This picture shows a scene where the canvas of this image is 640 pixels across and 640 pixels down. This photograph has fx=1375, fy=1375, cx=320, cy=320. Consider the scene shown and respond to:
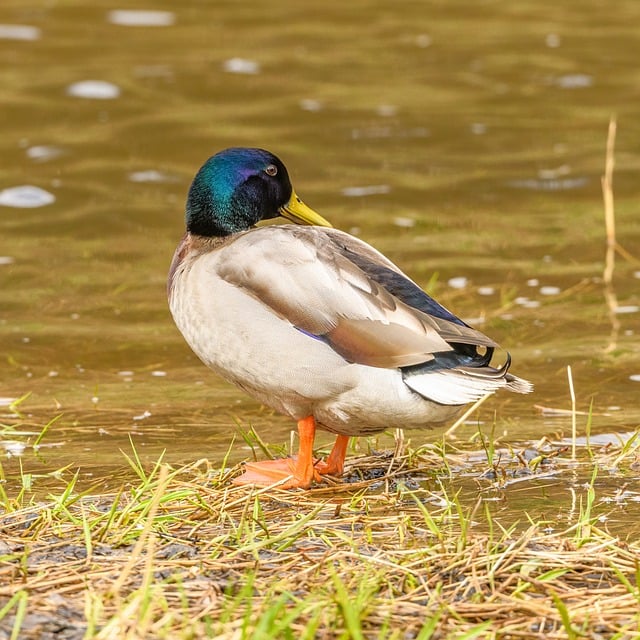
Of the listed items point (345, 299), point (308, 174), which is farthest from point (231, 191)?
point (308, 174)

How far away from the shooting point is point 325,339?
4.10 m

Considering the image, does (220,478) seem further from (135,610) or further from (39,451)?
(135,610)

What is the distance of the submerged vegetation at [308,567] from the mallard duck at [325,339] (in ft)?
0.79

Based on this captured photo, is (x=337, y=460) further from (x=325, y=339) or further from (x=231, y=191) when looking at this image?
(x=231, y=191)

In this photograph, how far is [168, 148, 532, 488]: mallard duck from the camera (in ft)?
13.2

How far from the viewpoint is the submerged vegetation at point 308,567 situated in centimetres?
298

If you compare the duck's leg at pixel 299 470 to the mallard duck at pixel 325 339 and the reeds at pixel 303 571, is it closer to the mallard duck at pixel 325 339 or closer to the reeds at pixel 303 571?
the mallard duck at pixel 325 339

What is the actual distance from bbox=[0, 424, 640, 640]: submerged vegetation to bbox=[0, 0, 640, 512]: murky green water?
951 millimetres

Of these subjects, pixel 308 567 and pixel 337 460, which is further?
pixel 337 460

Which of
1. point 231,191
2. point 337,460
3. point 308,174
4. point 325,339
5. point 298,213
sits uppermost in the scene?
point 231,191

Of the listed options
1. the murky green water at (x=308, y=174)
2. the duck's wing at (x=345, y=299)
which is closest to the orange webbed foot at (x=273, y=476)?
the duck's wing at (x=345, y=299)

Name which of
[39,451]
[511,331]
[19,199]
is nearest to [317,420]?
[39,451]

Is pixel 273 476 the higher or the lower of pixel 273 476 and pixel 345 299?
the lower

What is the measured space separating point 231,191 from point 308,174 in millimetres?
4863
